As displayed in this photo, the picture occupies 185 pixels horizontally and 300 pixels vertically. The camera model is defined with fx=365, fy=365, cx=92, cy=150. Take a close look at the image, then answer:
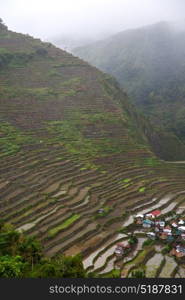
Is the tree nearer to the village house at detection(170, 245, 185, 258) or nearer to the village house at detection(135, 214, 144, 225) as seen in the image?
the village house at detection(170, 245, 185, 258)

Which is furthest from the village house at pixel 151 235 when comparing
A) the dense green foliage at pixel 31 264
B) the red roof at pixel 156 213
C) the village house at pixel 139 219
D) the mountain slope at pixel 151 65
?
the mountain slope at pixel 151 65

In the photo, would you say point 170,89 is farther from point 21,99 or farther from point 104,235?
point 104,235

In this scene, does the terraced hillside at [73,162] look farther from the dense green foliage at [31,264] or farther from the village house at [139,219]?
the dense green foliage at [31,264]

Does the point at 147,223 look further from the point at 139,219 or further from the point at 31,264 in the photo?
the point at 31,264

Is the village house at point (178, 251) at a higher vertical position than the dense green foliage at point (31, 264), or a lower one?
lower

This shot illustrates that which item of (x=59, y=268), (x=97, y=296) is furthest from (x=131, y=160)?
(x=97, y=296)

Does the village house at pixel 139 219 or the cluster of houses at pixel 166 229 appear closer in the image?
the cluster of houses at pixel 166 229
